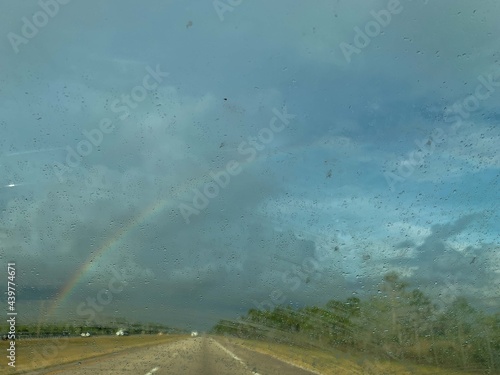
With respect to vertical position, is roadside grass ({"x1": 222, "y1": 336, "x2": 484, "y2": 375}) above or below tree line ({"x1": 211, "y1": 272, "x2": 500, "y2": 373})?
below

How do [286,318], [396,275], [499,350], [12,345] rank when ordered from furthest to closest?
[286,318] → [499,350] → [396,275] → [12,345]

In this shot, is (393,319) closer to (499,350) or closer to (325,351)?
(499,350)

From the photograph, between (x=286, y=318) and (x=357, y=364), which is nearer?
(x=357, y=364)

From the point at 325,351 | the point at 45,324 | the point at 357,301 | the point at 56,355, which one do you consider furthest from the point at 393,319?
the point at 56,355

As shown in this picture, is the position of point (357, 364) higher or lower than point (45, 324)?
lower

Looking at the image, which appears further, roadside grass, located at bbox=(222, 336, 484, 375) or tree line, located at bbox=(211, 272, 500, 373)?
roadside grass, located at bbox=(222, 336, 484, 375)

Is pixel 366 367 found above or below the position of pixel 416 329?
below

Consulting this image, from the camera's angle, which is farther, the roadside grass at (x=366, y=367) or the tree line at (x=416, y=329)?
the roadside grass at (x=366, y=367)

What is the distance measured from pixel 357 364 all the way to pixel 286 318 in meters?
4.46

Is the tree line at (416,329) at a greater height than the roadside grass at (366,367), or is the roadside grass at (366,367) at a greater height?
the tree line at (416,329)

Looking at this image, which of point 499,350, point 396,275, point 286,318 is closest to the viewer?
point 396,275

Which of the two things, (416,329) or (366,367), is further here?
(366,367)

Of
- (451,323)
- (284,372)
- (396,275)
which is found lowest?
(284,372)

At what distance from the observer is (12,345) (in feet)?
47.6
